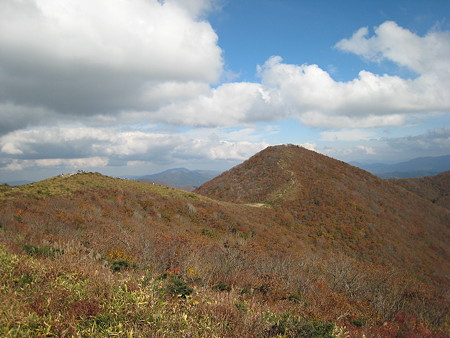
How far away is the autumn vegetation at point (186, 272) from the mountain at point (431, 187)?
58.4 m

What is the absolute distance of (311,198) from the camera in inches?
1444

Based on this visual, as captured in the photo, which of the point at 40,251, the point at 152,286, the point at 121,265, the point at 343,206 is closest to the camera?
the point at 152,286

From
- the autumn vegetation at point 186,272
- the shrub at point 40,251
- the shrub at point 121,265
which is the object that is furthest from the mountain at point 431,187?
the shrub at point 40,251

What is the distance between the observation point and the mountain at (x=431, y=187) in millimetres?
76044

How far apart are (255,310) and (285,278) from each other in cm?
422

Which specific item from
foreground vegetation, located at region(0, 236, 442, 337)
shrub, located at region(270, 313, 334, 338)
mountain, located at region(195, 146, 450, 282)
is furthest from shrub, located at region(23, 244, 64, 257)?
mountain, located at region(195, 146, 450, 282)

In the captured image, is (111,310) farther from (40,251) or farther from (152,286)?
(40,251)

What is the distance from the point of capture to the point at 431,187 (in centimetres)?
8462

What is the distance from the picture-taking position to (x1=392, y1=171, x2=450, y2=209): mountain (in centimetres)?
7604

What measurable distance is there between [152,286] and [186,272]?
2.77 meters

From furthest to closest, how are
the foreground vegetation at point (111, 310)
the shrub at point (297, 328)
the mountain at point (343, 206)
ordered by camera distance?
the mountain at point (343, 206) → the shrub at point (297, 328) → the foreground vegetation at point (111, 310)

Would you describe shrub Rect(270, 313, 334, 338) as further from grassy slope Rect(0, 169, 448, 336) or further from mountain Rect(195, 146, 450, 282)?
mountain Rect(195, 146, 450, 282)

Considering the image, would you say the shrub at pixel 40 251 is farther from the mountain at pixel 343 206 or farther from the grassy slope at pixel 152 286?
the mountain at pixel 343 206

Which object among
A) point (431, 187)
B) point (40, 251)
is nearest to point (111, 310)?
point (40, 251)
